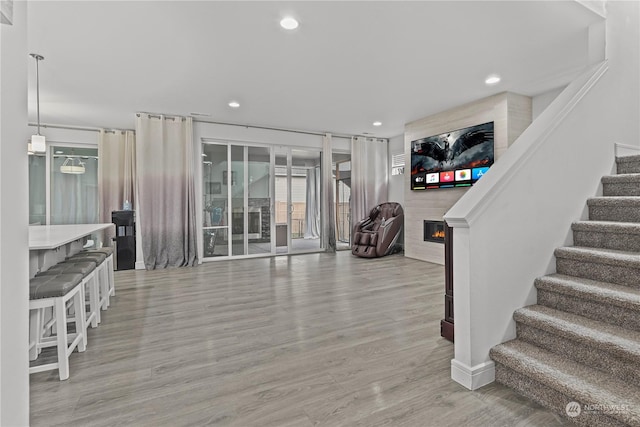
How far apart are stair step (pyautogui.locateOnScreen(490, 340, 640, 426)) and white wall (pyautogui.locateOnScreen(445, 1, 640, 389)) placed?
94 mm

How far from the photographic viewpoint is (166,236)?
5496 millimetres

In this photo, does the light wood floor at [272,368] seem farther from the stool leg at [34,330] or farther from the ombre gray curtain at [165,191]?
the ombre gray curtain at [165,191]

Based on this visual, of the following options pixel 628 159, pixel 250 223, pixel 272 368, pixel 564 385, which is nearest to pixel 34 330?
pixel 272 368

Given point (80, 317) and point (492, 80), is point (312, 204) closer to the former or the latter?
point (492, 80)

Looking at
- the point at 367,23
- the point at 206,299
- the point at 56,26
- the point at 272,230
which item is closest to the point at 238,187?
the point at 272,230

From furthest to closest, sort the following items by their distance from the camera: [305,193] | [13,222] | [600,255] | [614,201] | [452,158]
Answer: [305,193]
[452,158]
[614,201]
[600,255]
[13,222]

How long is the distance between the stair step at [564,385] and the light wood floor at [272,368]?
0.08m

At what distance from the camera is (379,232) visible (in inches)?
247

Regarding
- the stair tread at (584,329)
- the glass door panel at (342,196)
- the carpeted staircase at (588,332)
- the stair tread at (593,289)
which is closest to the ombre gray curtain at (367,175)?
the glass door panel at (342,196)

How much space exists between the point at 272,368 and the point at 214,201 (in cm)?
460

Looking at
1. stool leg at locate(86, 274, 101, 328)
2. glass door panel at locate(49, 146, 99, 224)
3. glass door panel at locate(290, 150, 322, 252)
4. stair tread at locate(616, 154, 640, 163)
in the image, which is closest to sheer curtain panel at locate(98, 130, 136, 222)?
glass door panel at locate(49, 146, 99, 224)

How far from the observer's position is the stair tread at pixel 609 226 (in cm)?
Result: 199

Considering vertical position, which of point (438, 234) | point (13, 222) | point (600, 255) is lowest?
point (438, 234)

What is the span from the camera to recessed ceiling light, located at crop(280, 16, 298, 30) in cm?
273
